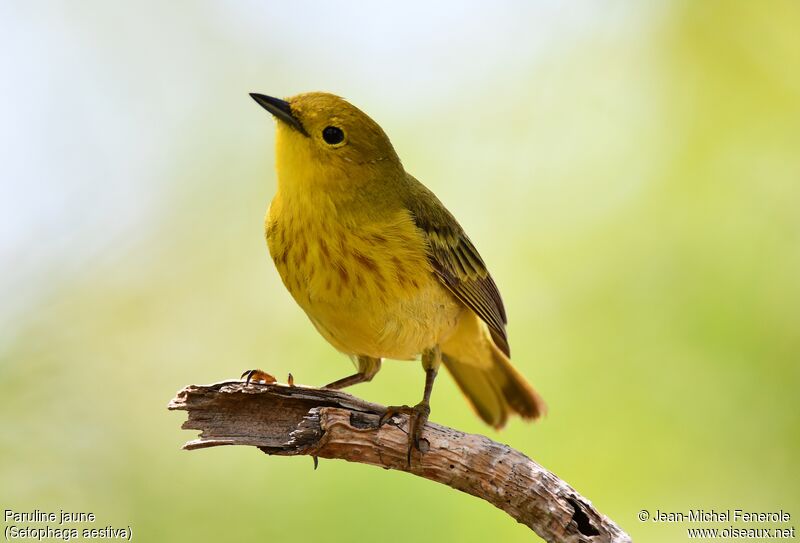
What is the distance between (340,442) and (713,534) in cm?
211

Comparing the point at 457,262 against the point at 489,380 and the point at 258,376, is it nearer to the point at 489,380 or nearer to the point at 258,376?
the point at 489,380

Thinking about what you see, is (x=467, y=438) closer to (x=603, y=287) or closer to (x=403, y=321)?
(x=403, y=321)

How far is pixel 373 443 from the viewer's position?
362cm

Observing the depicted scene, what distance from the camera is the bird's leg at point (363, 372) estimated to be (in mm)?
4758

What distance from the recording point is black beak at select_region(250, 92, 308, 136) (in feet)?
13.2

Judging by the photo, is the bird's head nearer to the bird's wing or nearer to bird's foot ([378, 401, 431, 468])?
the bird's wing

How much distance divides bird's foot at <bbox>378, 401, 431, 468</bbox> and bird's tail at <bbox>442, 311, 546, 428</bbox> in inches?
45.6

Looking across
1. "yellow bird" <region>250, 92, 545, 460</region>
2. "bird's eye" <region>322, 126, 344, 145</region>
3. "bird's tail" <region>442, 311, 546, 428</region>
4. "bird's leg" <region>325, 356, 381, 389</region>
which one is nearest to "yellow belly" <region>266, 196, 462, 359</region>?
"yellow bird" <region>250, 92, 545, 460</region>

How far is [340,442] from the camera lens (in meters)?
3.53

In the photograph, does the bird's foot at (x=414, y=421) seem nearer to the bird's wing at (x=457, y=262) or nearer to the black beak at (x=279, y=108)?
the bird's wing at (x=457, y=262)

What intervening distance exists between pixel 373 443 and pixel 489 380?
1728 mm

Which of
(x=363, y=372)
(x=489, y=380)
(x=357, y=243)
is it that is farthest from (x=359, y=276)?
(x=489, y=380)

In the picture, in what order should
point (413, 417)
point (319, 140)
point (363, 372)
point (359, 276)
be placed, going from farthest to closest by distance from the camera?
1. point (363, 372)
2. point (319, 140)
3. point (359, 276)
4. point (413, 417)

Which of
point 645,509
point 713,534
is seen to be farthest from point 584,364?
point 713,534
